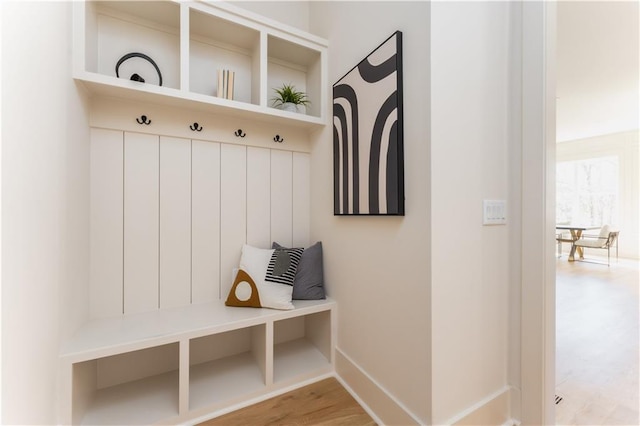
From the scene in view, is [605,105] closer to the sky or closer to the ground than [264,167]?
closer to the sky

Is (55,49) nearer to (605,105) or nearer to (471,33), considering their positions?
(471,33)

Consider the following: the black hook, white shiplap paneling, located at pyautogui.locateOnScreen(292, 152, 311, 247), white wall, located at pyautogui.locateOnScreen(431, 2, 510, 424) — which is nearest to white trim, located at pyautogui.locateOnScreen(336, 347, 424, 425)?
white wall, located at pyautogui.locateOnScreen(431, 2, 510, 424)

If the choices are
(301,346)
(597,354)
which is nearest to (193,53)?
(301,346)

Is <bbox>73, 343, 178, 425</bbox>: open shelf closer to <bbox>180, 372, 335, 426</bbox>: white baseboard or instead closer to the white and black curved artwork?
<bbox>180, 372, 335, 426</bbox>: white baseboard

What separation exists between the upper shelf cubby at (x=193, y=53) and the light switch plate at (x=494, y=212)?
44.4 inches

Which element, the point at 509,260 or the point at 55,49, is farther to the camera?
the point at 509,260

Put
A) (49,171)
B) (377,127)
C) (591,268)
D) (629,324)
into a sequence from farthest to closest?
(591,268)
(629,324)
(377,127)
(49,171)

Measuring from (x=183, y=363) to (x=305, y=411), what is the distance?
0.69m

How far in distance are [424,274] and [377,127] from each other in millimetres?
751

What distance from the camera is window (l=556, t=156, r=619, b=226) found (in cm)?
629

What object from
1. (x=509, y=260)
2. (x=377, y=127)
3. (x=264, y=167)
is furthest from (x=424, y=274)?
(x=264, y=167)

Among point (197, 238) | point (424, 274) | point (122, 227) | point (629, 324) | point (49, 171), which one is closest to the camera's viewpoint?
point (49, 171)

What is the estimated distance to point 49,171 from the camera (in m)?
1.04

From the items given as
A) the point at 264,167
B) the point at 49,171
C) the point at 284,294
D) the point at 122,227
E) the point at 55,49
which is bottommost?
the point at 284,294
